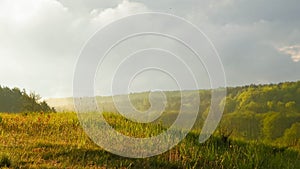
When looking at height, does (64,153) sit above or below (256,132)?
below

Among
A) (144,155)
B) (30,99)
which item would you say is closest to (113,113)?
(144,155)

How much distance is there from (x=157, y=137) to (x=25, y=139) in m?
4.19

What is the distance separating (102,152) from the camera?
13.5 meters

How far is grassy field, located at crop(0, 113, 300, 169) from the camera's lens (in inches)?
490

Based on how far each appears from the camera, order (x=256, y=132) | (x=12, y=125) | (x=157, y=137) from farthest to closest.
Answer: (x=256, y=132) < (x=12, y=125) < (x=157, y=137)

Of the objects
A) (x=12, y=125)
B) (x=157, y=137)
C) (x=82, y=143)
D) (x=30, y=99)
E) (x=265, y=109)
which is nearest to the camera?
(x=82, y=143)

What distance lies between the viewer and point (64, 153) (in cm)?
1323

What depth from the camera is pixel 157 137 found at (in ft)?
52.1

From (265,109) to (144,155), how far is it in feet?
376

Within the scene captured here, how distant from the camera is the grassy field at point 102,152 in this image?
12.5m

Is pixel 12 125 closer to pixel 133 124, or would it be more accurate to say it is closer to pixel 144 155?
pixel 133 124

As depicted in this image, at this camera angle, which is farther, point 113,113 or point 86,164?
point 113,113

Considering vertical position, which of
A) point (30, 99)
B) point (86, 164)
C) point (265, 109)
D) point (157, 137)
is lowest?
point (86, 164)

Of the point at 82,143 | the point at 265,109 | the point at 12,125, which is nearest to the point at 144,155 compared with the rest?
the point at 82,143
